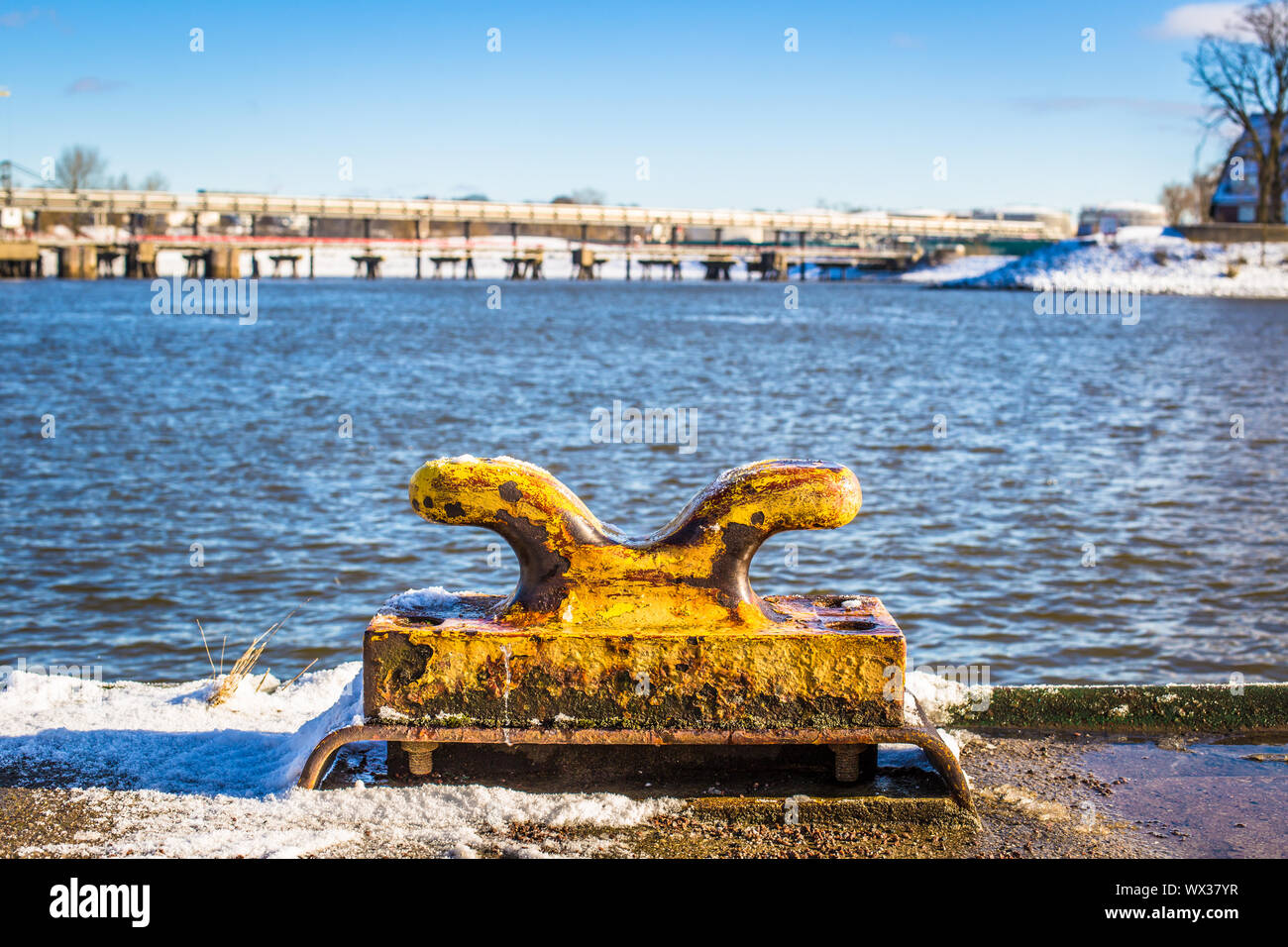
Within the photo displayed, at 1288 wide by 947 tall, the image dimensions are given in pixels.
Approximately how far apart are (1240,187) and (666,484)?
293 feet

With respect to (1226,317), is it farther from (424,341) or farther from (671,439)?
(671,439)

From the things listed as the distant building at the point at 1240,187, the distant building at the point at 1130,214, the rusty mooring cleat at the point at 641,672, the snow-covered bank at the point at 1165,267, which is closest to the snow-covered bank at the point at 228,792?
the rusty mooring cleat at the point at 641,672

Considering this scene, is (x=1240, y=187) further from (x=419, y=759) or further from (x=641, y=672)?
(x=419, y=759)

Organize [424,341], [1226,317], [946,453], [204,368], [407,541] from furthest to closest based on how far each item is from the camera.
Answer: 1. [1226,317]
2. [424,341]
3. [204,368]
4. [946,453]
5. [407,541]

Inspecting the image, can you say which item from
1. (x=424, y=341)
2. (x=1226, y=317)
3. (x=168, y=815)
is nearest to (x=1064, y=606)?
(x=168, y=815)

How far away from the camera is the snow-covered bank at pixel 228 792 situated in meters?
3.51

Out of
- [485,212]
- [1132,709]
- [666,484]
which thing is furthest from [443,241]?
[1132,709]

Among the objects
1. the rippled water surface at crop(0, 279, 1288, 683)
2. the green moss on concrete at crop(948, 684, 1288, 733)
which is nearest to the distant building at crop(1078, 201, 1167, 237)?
the rippled water surface at crop(0, 279, 1288, 683)

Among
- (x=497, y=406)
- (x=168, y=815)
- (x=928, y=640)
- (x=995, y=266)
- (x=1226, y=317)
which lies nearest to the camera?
(x=168, y=815)

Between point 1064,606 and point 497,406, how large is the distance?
1540cm

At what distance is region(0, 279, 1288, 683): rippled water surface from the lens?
29.7ft

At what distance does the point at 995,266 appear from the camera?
116 meters

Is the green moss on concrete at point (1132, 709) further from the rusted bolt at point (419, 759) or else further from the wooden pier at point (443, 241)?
the wooden pier at point (443, 241)

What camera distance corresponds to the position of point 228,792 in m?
3.97
